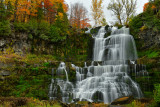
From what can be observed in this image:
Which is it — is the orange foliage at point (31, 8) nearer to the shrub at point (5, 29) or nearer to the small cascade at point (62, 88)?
the shrub at point (5, 29)

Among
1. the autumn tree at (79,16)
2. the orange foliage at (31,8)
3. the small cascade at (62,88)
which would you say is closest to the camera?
the small cascade at (62,88)

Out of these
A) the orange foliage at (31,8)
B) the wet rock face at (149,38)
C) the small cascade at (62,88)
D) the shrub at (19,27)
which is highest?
the orange foliage at (31,8)

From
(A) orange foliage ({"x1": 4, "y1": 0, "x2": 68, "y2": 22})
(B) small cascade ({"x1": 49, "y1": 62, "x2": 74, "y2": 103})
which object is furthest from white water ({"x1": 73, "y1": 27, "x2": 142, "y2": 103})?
(A) orange foliage ({"x1": 4, "y1": 0, "x2": 68, "y2": 22})

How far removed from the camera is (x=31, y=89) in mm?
15344

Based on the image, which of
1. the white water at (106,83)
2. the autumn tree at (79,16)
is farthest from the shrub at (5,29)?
the autumn tree at (79,16)

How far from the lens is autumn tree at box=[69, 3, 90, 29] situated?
42.0 metres

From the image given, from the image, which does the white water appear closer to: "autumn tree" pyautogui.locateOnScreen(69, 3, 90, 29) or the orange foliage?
the orange foliage

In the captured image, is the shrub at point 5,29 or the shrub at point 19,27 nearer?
the shrub at point 5,29

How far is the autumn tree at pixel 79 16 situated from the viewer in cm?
4203

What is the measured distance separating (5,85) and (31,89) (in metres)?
2.96

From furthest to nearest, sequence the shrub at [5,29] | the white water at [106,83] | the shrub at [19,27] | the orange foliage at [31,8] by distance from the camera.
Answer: the orange foliage at [31,8]
the shrub at [19,27]
the shrub at [5,29]
the white water at [106,83]

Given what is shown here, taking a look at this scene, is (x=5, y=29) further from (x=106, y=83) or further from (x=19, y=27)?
(x=106, y=83)

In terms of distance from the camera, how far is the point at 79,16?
4288 centimetres

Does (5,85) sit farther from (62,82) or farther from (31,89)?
(62,82)
